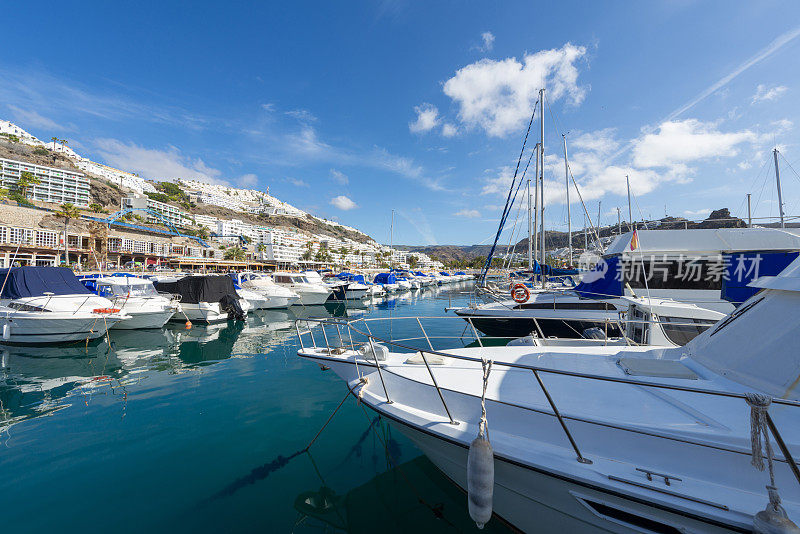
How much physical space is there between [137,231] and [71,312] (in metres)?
81.8

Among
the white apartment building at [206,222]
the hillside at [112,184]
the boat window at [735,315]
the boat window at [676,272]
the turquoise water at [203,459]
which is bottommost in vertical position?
the turquoise water at [203,459]

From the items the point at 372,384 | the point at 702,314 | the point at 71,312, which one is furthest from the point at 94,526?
the point at 71,312

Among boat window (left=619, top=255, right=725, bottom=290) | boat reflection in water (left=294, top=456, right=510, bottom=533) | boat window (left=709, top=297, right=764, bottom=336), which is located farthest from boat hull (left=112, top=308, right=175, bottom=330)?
boat window (left=619, top=255, right=725, bottom=290)

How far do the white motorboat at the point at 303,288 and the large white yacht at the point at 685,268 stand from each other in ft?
59.1

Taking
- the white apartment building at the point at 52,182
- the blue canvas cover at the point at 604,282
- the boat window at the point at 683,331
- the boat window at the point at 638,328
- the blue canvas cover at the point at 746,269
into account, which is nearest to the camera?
the boat window at the point at 683,331

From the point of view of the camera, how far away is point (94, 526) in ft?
11.6

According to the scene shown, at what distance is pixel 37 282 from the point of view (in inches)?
475

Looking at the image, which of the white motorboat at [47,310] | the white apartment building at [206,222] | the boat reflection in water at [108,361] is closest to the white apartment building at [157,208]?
the white apartment building at [206,222]

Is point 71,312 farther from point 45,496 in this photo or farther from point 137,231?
point 137,231

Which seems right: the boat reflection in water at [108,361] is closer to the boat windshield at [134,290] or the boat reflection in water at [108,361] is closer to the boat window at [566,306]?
the boat windshield at [134,290]

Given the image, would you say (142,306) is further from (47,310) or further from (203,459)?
(203,459)

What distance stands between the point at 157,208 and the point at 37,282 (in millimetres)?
118193

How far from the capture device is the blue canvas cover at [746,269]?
26.9 feet

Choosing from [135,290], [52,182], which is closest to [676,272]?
[135,290]
